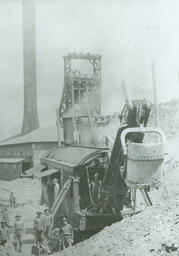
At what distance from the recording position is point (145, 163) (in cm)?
340

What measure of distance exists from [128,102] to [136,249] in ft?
4.77

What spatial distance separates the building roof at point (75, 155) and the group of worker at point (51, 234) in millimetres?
831

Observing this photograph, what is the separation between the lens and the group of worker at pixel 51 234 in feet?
15.6

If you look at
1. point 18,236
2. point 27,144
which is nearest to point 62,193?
point 18,236

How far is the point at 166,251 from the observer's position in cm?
300

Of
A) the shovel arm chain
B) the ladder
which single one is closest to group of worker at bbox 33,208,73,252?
the ladder

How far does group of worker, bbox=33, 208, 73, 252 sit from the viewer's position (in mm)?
4770

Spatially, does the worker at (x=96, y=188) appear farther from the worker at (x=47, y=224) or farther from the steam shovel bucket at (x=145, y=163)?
the steam shovel bucket at (x=145, y=163)

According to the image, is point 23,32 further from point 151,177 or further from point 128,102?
point 151,177

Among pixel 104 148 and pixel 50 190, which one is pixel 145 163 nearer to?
pixel 104 148

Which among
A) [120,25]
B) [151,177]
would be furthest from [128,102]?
[120,25]

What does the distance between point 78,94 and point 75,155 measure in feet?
7.45

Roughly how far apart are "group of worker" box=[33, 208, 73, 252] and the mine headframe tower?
94.2 inches

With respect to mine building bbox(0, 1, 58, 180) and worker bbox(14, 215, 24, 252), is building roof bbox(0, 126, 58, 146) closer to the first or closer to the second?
mine building bbox(0, 1, 58, 180)
